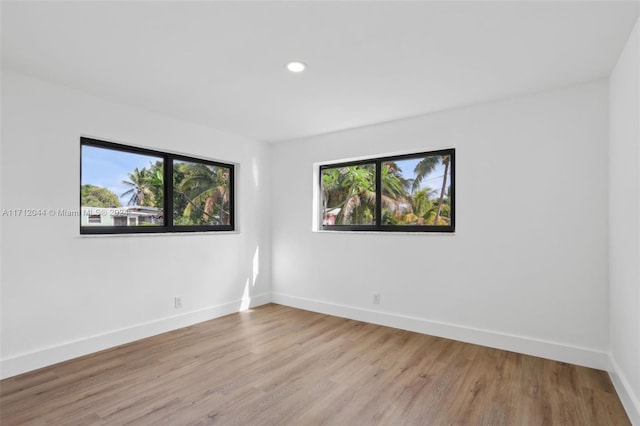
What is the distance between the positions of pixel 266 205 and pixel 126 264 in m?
2.07

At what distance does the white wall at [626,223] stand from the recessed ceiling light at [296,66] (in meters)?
2.07

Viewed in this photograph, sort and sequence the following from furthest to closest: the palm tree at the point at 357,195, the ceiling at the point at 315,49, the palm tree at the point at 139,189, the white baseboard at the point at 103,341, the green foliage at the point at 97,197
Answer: the palm tree at the point at 357,195, the palm tree at the point at 139,189, the green foliage at the point at 97,197, the white baseboard at the point at 103,341, the ceiling at the point at 315,49

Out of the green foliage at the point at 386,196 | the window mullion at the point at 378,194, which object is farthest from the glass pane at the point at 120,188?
the window mullion at the point at 378,194

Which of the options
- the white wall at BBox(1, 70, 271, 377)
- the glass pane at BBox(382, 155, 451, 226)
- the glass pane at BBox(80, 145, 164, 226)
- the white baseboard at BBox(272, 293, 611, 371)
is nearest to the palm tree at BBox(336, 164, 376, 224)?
the glass pane at BBox(382, 155, 451, 226)

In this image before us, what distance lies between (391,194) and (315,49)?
2.21 metres

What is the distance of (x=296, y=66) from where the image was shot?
8.32ft

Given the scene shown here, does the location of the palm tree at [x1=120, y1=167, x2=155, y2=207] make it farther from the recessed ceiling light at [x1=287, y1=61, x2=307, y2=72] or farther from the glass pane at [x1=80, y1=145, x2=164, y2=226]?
the recessed ceiling light at [x1=287, y1=61, x2=307, y2=72]

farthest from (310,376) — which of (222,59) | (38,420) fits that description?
(222,59)

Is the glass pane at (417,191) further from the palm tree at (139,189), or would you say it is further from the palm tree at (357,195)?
the palm tree at (139,189)

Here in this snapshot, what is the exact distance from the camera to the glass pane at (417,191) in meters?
3.70

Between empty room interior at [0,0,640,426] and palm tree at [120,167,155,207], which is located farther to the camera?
palm tree at [120,167,155,207]

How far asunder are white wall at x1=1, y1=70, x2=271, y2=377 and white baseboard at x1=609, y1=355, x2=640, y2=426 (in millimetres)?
3837

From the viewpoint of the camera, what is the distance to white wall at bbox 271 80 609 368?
9.19 feet

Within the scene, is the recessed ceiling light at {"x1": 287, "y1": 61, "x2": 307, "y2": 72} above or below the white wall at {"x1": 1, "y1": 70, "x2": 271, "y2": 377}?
above
